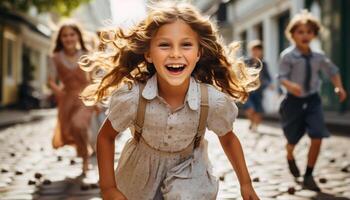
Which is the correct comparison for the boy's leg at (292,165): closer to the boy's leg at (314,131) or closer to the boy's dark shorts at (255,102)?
the boy's leg at (314,131)

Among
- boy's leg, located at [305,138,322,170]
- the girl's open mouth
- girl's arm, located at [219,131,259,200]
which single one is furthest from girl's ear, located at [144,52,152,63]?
boy's leg, located at [305,138,322,170]

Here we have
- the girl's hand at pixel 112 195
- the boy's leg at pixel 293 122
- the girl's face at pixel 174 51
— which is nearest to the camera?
the girl's hand at pixel 112 195

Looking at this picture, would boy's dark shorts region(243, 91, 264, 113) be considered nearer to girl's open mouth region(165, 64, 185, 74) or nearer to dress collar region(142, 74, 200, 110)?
dress collar region(142, 74, 200, 110)

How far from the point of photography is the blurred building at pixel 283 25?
15.4 metres

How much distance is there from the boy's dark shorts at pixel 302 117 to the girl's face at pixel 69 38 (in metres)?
2.40

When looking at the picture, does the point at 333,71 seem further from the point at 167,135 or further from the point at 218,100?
the point at 167,135

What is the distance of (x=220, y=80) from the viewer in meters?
3.21

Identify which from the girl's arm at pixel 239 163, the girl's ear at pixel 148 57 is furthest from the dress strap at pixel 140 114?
the girl's arm at pixel 239 163

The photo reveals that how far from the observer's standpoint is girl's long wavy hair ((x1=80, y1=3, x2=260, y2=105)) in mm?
2898

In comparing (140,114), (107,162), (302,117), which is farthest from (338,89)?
(107,162)

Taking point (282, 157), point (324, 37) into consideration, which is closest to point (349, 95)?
point (324, 37)

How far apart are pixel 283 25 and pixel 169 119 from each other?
20.9 metres

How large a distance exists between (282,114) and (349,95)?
32.3 feet

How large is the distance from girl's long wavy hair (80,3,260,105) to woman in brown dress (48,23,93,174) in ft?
9.56
